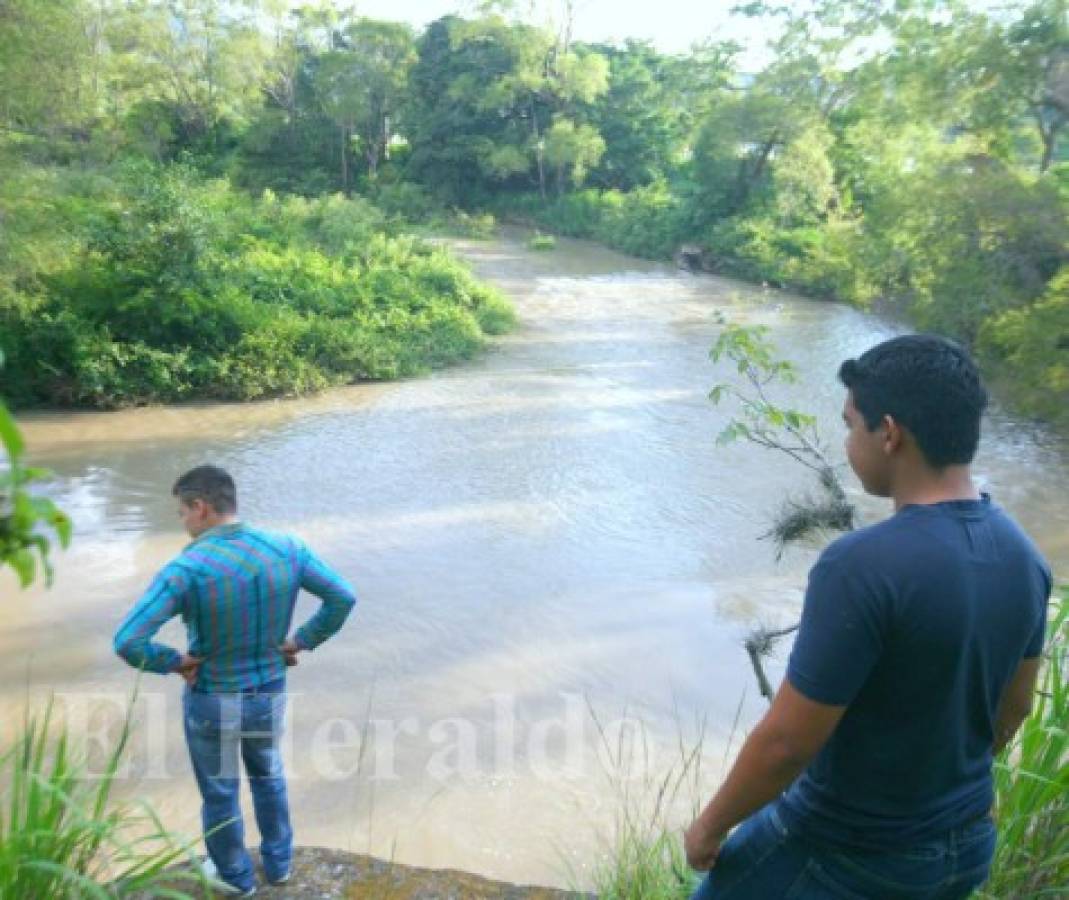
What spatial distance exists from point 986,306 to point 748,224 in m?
13.0

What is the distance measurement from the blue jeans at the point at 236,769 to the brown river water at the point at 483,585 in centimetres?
45

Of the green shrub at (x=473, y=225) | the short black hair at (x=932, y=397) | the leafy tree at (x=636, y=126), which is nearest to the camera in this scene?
the short black hair at (x=932, y=397)

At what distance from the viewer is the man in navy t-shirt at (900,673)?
143cm

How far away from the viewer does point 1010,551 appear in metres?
1.52

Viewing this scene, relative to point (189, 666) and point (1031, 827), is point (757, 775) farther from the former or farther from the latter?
point (189, 666)

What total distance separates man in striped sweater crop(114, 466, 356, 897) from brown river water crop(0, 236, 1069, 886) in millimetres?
587

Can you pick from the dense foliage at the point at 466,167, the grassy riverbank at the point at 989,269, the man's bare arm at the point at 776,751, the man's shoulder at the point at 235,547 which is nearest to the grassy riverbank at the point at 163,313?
the dense foliage at the point at 466,167

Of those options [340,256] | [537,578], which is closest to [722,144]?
[340,256]

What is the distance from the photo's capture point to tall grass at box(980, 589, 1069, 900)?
220 cm

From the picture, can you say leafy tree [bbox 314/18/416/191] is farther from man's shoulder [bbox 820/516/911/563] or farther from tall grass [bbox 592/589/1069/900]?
man's shoulder [bbox 820/516/911/563]

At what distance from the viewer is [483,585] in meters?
7.12

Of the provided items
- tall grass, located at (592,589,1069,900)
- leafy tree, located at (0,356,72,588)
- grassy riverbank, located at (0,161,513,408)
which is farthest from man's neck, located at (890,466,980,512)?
grassy riverbank, located at (0,161,513,408)

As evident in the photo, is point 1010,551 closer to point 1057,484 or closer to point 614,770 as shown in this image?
point 614,770

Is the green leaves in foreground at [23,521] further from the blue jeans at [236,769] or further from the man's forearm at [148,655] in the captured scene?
the blue jeans at [236,769]
